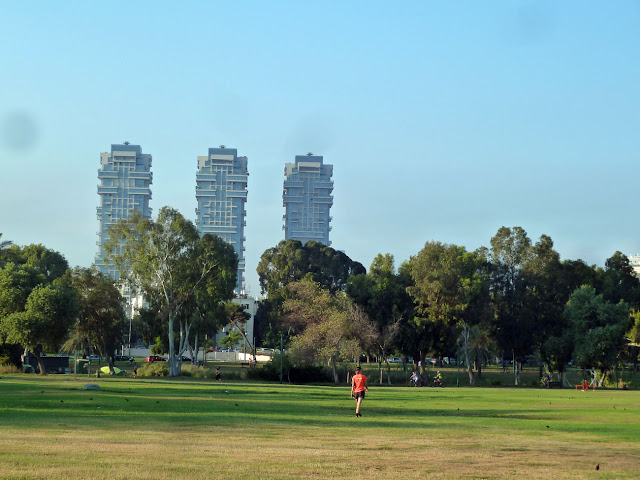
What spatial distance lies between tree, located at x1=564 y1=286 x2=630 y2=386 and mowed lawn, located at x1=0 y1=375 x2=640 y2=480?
4486 centimetres

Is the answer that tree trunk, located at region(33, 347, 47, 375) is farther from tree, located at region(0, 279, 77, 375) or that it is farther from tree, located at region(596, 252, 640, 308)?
tree, located at region(596, 252, 640, 308)

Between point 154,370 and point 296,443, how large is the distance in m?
58.1

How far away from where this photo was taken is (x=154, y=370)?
239 ft

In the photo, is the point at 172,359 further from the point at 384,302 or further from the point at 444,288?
the point at 444,288

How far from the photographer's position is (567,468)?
551 inches

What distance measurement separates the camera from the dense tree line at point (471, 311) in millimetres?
73125

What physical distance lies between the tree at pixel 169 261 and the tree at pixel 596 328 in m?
33.6

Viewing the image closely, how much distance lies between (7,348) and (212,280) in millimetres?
19049

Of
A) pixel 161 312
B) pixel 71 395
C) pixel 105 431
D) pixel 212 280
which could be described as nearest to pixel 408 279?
pixel 212 280

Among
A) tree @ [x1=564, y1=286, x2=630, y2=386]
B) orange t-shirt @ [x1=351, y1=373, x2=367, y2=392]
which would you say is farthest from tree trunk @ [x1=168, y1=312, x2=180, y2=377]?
orange t-shirt @ [x1=351, y1=373, x2=367, y2=392]

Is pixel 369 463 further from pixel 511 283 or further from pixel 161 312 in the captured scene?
pixel 511 283

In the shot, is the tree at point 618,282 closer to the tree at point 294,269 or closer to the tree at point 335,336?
the tree at point 335,336

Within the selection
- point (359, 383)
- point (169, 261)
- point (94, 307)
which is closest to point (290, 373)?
point (169, 261)

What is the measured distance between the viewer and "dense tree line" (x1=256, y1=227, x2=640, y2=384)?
240 feet
